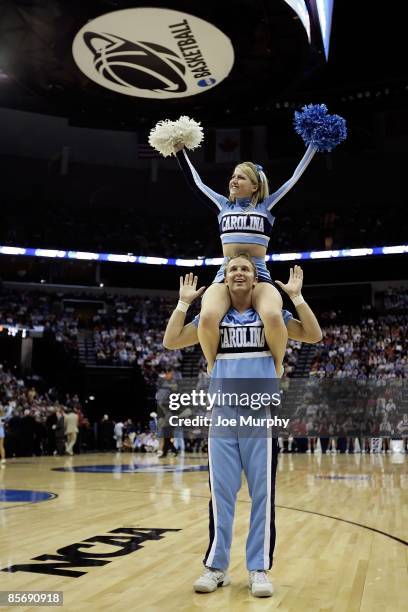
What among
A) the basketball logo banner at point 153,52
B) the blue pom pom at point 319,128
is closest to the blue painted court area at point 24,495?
the blue pom pom at point 319,128

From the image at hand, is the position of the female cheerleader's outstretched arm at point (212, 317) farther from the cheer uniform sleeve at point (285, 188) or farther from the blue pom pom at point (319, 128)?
the blue pom pom at point (319, 128)

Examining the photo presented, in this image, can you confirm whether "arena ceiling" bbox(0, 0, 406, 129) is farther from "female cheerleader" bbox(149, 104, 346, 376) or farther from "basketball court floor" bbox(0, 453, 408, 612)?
"female cheerleader" bbox(149, 104, 346, 376)

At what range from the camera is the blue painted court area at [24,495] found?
7251mm

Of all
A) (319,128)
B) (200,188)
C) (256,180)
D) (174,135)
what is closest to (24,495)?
(200,188)

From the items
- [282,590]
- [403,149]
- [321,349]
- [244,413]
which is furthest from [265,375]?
[403,149]

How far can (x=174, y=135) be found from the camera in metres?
4.22

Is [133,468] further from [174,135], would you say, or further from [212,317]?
[212,317]

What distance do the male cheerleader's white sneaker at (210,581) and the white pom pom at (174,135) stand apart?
2.54 m

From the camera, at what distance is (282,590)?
10.6 ft

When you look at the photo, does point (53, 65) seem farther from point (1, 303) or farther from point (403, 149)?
point (403, 149)

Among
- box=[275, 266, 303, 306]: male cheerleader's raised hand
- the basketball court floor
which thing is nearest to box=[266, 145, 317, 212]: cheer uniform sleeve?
box=[275, 266, 303, 306]: male cheerleader's raised hand

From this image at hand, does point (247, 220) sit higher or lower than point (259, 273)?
higher

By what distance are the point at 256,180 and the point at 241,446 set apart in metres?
1.52

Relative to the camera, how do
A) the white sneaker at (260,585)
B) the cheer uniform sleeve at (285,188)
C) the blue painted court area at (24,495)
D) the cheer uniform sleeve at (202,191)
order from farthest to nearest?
the blue painted court area at (24,495), the cheer uniform sleeve at (202,191), the cheer uniform sleeve at (285,188), the white sneaker at (260,585)
